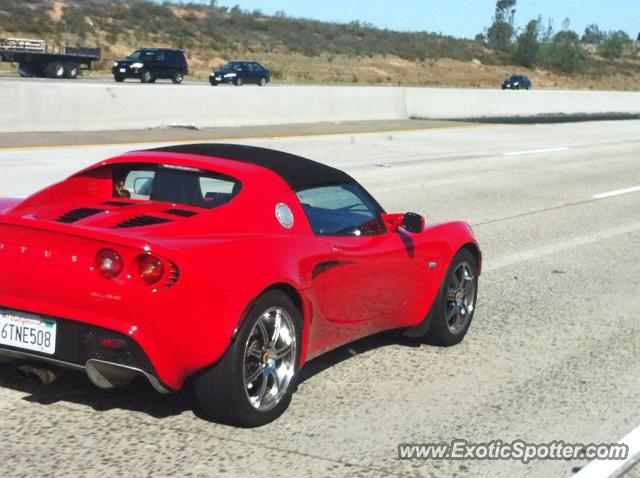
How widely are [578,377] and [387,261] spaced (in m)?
1.39

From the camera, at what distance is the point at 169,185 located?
5867 millimetres

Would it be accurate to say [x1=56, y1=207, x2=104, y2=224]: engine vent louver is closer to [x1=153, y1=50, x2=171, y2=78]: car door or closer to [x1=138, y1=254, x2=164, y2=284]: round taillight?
[x1=138, y1=254, x2=164, y2=284]: round taillight

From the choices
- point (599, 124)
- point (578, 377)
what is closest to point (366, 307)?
point (578, 377)

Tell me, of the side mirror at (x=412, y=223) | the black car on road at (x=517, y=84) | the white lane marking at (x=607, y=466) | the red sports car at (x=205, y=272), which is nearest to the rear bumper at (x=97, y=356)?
the red sports car at (x=205, y=272)

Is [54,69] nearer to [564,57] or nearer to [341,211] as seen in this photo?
[341,211]

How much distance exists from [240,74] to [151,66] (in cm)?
593

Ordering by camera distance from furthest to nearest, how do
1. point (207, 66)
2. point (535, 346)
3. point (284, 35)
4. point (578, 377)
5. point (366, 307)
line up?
point (284, 35)
point (207, 66)
point (535, 346)
point (578, 377)
point (366, 307)

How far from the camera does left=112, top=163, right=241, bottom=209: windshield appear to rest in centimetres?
580

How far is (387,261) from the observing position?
6.34 m

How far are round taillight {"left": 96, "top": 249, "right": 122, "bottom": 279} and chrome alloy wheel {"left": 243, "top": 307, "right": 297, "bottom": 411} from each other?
2.24 feet

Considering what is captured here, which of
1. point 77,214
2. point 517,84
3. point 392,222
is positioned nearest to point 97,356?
point 77,214

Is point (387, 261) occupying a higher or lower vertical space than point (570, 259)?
higher

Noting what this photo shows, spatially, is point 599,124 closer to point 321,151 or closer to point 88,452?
point 321,151

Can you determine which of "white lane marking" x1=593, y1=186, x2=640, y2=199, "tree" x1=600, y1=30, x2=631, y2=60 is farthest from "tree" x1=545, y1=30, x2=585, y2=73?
"white lane marking" x1=593, y1=186, x2=640, y2=199
